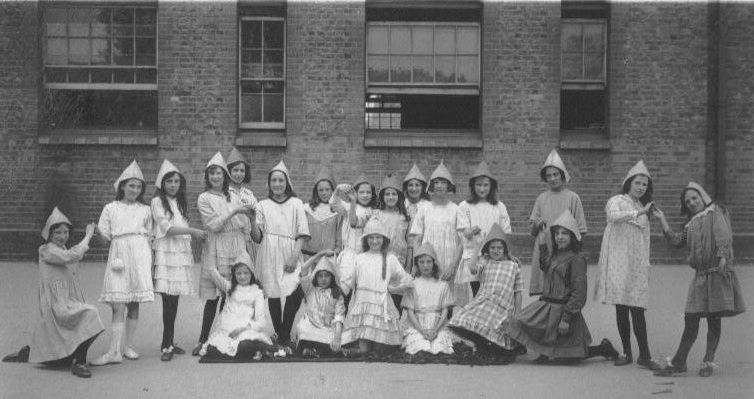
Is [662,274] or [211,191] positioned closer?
[211,191]

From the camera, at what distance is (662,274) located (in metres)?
12.8

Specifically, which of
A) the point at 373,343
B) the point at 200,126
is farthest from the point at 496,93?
the point at 373,343

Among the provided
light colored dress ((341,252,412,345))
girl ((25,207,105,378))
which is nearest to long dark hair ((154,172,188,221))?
girl ((25,207,105,378))

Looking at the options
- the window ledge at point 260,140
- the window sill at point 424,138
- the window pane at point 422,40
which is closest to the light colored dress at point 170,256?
the window ledge at point 260,140

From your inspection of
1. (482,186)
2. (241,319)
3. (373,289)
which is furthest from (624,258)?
(241,319)

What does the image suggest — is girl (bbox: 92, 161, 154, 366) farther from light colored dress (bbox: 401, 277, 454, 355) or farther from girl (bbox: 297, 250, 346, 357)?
light colored dress (bbox: 401, 277, 454, 355)

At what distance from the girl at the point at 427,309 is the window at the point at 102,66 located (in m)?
7.08

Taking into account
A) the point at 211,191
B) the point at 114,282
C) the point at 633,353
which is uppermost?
the point at 211,191

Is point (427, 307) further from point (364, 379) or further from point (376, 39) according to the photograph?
point (376, 39)

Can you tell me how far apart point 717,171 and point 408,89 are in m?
4.97

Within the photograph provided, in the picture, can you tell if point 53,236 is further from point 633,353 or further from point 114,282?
point 633,353

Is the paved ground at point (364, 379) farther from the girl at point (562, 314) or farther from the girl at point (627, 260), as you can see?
the girl at point (627, 260)

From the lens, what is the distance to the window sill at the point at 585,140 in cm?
1350

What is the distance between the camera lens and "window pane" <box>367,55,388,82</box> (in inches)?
543
